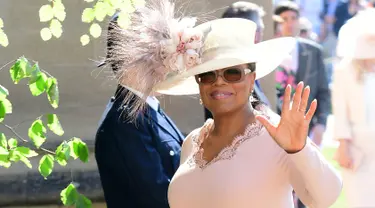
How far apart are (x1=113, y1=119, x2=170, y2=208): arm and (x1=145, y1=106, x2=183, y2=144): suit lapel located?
4.0 inches

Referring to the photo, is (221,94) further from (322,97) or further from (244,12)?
(322,97)

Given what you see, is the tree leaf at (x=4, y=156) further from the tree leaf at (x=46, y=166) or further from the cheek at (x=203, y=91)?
the cheek at (x=203, y=91)

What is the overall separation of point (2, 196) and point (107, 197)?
2191 millimetres

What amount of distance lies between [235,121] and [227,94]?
0.11 m

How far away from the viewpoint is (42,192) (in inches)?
220

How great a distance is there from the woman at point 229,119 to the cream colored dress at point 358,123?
2.18 metres

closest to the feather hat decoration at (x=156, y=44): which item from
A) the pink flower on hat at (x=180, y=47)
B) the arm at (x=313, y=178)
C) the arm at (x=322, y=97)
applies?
the pink flower on hat at (x=180, y=47)

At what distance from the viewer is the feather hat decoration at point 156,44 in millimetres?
2836

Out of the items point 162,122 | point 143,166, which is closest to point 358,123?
point 162,122

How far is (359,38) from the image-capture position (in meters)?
4.89

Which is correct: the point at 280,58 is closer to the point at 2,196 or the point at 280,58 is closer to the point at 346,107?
the point at 346,107

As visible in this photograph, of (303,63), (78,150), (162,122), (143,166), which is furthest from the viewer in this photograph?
(303,63)

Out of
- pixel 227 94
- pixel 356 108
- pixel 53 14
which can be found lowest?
pixel 356 108

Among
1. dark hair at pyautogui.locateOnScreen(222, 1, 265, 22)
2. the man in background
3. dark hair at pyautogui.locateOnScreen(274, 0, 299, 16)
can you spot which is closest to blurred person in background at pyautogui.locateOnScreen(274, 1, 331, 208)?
dark hair at pyautogui.locateOnScreen(274, 0, 299, 16)
